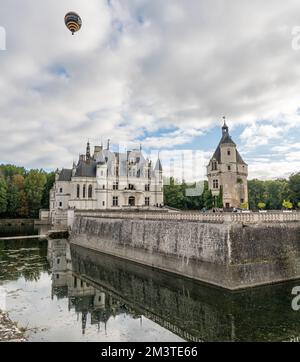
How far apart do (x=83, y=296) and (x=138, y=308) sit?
3164 mm

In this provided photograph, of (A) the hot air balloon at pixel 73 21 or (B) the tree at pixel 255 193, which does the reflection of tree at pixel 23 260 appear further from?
(B) the tree at pixel 255 193

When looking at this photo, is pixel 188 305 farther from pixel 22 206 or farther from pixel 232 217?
pixel 22 206

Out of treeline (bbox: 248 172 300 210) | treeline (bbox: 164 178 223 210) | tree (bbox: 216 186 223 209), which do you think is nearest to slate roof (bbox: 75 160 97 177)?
treeline (bbox: 164 178 223 210)

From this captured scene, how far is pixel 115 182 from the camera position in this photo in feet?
133

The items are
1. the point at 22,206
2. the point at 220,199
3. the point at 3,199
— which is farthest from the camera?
the point at 22,206

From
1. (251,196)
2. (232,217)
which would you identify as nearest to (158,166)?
(251,196)

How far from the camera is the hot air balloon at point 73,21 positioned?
1335cm

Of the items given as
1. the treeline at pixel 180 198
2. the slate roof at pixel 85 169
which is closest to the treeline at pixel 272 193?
the treeline at pixel 180 198

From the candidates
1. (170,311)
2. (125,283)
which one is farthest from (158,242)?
(170,311)

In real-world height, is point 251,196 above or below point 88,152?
→ below

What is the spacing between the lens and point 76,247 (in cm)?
2852

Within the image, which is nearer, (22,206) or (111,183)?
(111,183)

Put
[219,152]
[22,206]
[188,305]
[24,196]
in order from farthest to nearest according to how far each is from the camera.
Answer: [24,196] → [22,206] → [219,152] → [188,305]

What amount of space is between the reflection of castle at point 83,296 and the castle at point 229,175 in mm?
17875
